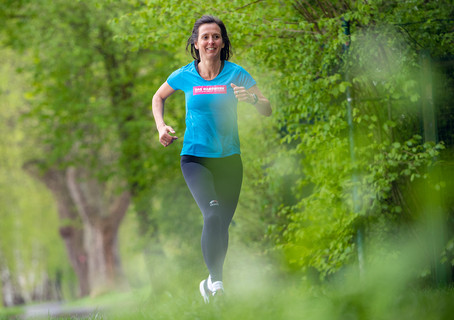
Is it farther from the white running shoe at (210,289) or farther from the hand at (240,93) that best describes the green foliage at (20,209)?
the hand at (240,93)

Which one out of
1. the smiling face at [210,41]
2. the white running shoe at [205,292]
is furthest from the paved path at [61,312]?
the smiling face at [210,41]

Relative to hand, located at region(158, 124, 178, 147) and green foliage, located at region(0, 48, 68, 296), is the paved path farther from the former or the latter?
green foliage, located at region(0, 48, 68, 296)

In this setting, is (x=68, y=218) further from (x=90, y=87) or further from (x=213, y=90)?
(x=213, y=90)

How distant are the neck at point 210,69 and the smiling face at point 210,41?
4cm

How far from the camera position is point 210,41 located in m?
4.59

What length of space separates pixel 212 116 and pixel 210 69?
14.4 inches

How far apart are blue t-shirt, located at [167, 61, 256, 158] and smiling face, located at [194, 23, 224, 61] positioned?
0.16 meters

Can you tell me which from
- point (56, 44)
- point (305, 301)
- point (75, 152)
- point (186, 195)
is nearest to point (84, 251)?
point (75, 152)

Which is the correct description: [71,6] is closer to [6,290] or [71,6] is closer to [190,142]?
[190,142]

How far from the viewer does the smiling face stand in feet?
15.1

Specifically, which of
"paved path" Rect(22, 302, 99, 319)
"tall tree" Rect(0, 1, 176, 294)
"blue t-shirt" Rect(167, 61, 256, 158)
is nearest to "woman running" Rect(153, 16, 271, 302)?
"blue t-shirt" Rect(167, 61, 256, 158)

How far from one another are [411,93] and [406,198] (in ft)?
3.79

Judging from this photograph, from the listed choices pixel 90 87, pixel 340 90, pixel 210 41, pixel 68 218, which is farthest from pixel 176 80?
pixel 68 218

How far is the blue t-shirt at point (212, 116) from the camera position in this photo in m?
4.59
